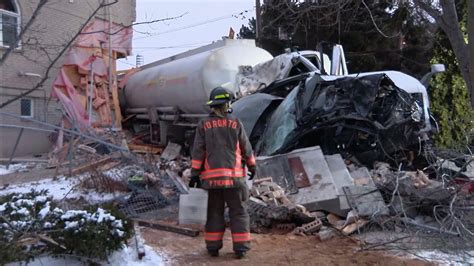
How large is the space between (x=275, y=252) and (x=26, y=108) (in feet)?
38.8

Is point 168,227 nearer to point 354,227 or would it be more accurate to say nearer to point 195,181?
point 195,181

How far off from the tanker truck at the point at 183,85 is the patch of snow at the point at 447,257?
709 centimetres

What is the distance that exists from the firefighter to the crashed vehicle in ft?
10.5

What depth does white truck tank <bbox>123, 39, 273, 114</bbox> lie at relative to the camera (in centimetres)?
1203

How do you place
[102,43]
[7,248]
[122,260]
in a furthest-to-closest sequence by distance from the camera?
[102,43] < [122,260] < [7,248]

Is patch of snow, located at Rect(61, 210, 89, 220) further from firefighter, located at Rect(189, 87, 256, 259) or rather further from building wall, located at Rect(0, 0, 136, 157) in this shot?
building wall, located at Rect(0, 0, 136, 157)

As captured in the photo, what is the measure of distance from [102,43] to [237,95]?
244 inches

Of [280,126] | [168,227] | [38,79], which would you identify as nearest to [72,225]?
[168,227]

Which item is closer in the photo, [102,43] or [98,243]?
[98,243]

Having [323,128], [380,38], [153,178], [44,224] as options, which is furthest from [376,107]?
[380,38]

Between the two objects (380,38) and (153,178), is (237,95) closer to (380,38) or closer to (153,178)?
(153,178)

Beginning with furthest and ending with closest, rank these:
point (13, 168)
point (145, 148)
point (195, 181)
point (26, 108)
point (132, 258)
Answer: point (26, 108) → point (145, 148) → point (13, 168) → point (195, 181) → point (132, 258)

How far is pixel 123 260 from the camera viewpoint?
476cm

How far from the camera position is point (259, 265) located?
4.97 meters
